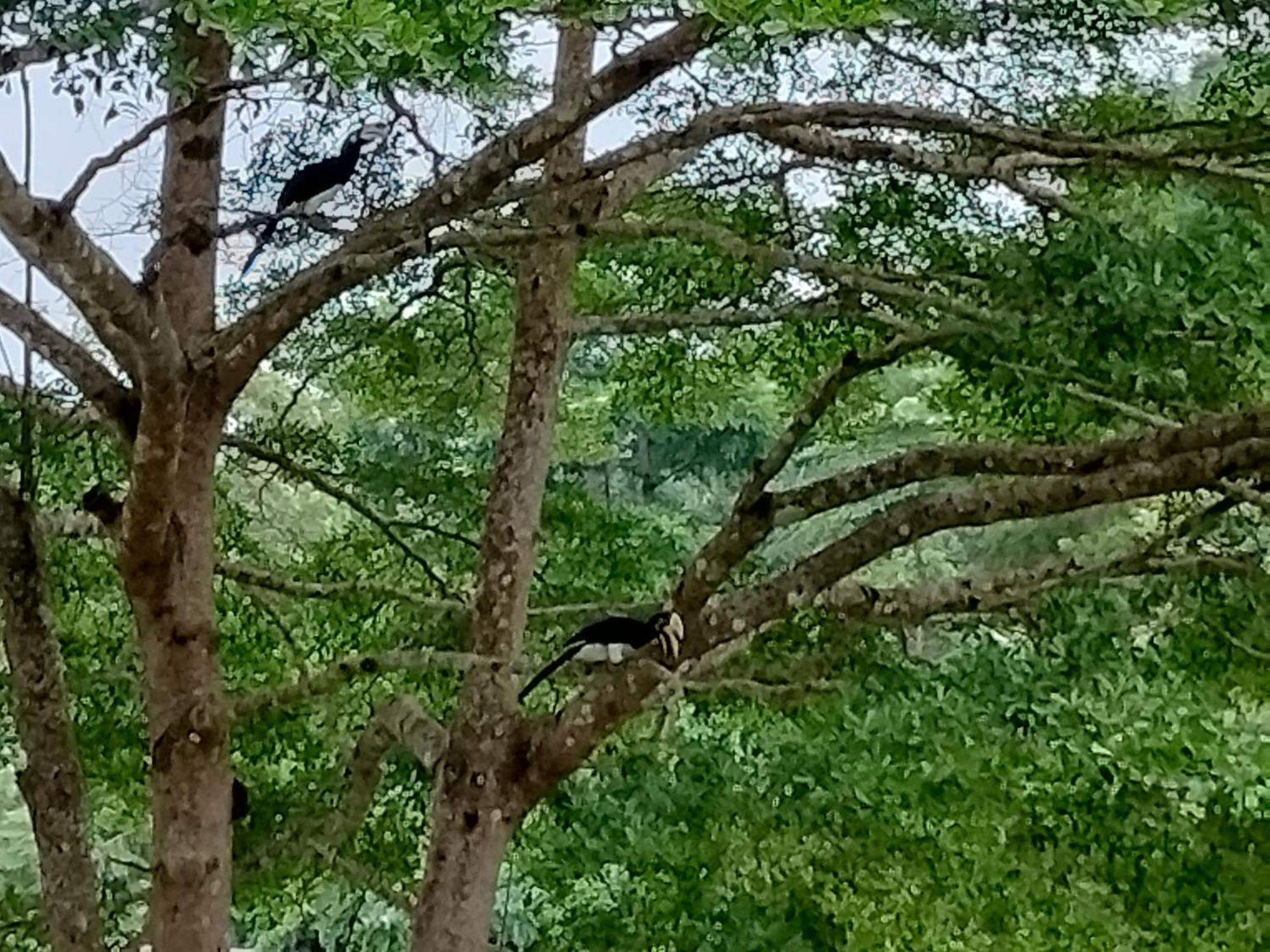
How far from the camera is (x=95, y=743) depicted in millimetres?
2479

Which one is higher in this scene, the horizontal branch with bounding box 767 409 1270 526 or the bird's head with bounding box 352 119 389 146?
the bird's head with bounding box 352 119 389 146

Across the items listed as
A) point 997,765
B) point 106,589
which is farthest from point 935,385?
point 106,589

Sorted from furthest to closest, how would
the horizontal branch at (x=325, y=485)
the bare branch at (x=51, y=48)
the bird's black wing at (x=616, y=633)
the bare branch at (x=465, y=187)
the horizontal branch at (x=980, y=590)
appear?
1. the horizontal branch at (x=325, y=485)
2. the horizontal branch at (x=980, y=590)
3. the bird's black wing at (x=616, y=633)
4. the bare branch at (x=465, y=187)
5. the bare branch at (x=51, y=48)

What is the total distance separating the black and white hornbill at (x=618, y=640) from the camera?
1788mm

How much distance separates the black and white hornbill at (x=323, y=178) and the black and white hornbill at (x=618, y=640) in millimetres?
609

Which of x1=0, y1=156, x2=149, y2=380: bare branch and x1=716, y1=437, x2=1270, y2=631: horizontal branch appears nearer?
x1=0, y1=156, x2=149, y2=380: bare branch

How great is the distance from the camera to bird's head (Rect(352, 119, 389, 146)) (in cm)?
185

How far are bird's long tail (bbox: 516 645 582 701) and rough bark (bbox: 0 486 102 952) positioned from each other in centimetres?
59

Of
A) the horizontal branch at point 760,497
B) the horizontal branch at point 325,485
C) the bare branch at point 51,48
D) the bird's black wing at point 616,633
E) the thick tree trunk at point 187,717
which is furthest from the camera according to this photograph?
the horizontal branch at point 325,485

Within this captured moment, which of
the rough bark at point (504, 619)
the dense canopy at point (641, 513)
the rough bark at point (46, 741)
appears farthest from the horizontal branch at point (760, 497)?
the rough bark at point (46, 741)

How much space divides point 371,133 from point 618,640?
692mm

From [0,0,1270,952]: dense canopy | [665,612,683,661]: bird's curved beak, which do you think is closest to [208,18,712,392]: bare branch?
[0,0,1270,952]: dense canopy

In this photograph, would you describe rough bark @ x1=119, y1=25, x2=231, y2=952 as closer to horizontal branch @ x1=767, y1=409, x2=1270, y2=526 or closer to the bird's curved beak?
the bird's curved beak

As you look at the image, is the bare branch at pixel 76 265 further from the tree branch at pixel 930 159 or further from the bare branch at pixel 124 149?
the tree branch at pixel 930 159
